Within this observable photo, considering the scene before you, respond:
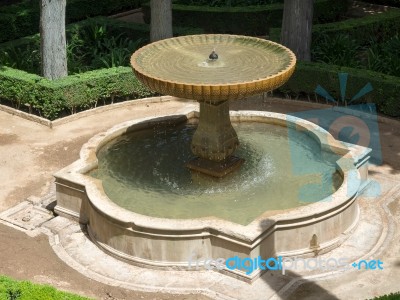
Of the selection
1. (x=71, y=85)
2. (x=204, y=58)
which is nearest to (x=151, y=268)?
(x=204, y=58)

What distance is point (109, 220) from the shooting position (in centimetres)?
1220

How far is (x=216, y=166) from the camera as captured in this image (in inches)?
560

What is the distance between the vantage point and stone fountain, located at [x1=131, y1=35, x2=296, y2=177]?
12.6 meters

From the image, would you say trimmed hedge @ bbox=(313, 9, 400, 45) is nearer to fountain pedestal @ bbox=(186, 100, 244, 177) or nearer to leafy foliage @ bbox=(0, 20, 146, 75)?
leafy foliage @ bbox=(0, 20, 146, 75)

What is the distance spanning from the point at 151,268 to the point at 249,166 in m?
3.47

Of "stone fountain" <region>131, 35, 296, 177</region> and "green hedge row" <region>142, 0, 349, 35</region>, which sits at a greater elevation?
"stone fountain" <region>131, 35, 296, 177</region>

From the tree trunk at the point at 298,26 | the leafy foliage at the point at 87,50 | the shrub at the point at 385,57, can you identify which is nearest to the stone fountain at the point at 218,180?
the tree trunk at the point at 298,26

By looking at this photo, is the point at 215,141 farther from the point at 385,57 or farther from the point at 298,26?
the point at 385,57

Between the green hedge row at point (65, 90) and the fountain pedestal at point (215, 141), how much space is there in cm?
506

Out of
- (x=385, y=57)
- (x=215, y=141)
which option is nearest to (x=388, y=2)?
(x=385, y=57)

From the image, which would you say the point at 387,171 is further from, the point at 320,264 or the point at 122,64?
the point at 122,64

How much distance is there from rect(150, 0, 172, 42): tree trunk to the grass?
11359 mm

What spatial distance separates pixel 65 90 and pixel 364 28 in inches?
374

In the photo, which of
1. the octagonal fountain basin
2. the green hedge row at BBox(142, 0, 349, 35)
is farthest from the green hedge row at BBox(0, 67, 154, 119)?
the green hedge row at BBox(142, 0, 349, 35)
